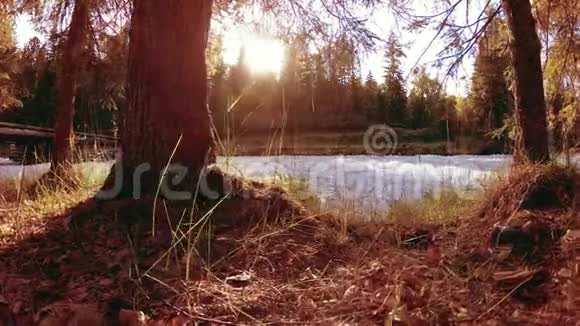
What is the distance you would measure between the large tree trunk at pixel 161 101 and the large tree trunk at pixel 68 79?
14.9 feet

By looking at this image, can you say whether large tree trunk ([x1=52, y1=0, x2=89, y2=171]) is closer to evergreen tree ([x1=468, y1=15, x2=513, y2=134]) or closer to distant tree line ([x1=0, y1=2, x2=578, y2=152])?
distant tree line ([x1=0, y1=2, x2=578, y2=152])

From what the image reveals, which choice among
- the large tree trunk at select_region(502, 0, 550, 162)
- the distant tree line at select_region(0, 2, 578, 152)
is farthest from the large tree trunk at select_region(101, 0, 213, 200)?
the large tree trunk at select_region(502, 0, 550, 162)

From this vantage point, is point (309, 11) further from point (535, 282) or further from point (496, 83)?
point (535, 282)

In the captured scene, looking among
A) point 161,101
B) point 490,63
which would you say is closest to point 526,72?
point 490,63

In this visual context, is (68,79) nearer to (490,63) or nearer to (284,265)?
(490,63)

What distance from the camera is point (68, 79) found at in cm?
825

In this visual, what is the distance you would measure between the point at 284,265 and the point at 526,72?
3032 mm

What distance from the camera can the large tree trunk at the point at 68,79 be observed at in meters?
7.82

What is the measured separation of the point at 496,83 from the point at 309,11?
266 cm

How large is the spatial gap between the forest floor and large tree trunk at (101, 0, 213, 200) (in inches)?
12.8

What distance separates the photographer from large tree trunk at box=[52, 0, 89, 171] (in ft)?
25.6

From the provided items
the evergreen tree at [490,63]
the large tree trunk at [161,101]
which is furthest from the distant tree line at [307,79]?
the large tree trunk at [161,101]

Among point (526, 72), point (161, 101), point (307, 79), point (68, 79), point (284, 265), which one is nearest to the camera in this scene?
point (284, 265)

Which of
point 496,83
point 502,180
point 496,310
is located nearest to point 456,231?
point 502,180
